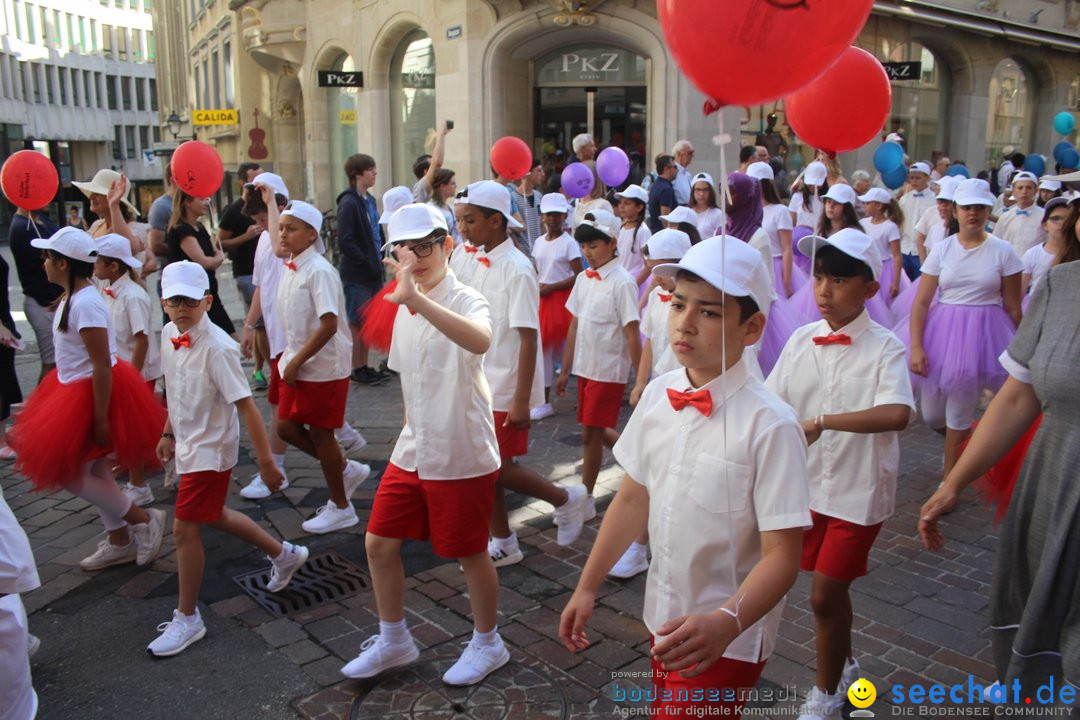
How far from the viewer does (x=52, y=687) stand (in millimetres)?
3980

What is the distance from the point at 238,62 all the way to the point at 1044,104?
2428cm

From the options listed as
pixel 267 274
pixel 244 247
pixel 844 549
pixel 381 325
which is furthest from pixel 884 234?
pixel 244 247

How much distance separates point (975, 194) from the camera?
5.88 m

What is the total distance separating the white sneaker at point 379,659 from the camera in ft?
12.7

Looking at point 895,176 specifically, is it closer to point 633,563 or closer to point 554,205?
point 554,205

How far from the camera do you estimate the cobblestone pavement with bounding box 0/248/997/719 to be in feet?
12.5

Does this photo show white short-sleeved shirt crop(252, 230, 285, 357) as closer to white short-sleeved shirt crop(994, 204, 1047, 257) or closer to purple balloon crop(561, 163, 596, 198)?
purple balloon crop(561, 163, 596, 198)

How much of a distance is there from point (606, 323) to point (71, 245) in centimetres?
323

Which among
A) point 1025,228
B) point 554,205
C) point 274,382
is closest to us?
point 274,382

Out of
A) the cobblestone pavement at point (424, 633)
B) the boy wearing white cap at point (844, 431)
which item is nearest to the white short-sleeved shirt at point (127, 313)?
the cobblestone pavement at point (424, 633)

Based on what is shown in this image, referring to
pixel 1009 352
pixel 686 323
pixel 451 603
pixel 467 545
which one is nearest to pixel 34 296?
pixel 451 603

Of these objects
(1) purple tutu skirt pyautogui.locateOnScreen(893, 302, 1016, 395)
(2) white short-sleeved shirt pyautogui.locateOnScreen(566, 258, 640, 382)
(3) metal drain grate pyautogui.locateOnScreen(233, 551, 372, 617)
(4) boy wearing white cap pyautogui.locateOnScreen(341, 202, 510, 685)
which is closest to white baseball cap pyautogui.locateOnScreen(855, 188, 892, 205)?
(1) purple tutu skirt pyautogui.locateOnScreen(893, 302, 1016, 395)

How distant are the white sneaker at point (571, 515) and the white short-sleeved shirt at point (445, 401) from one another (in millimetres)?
1452

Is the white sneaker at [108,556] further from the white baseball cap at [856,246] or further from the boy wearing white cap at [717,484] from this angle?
the white baseball cap at [856,246]
